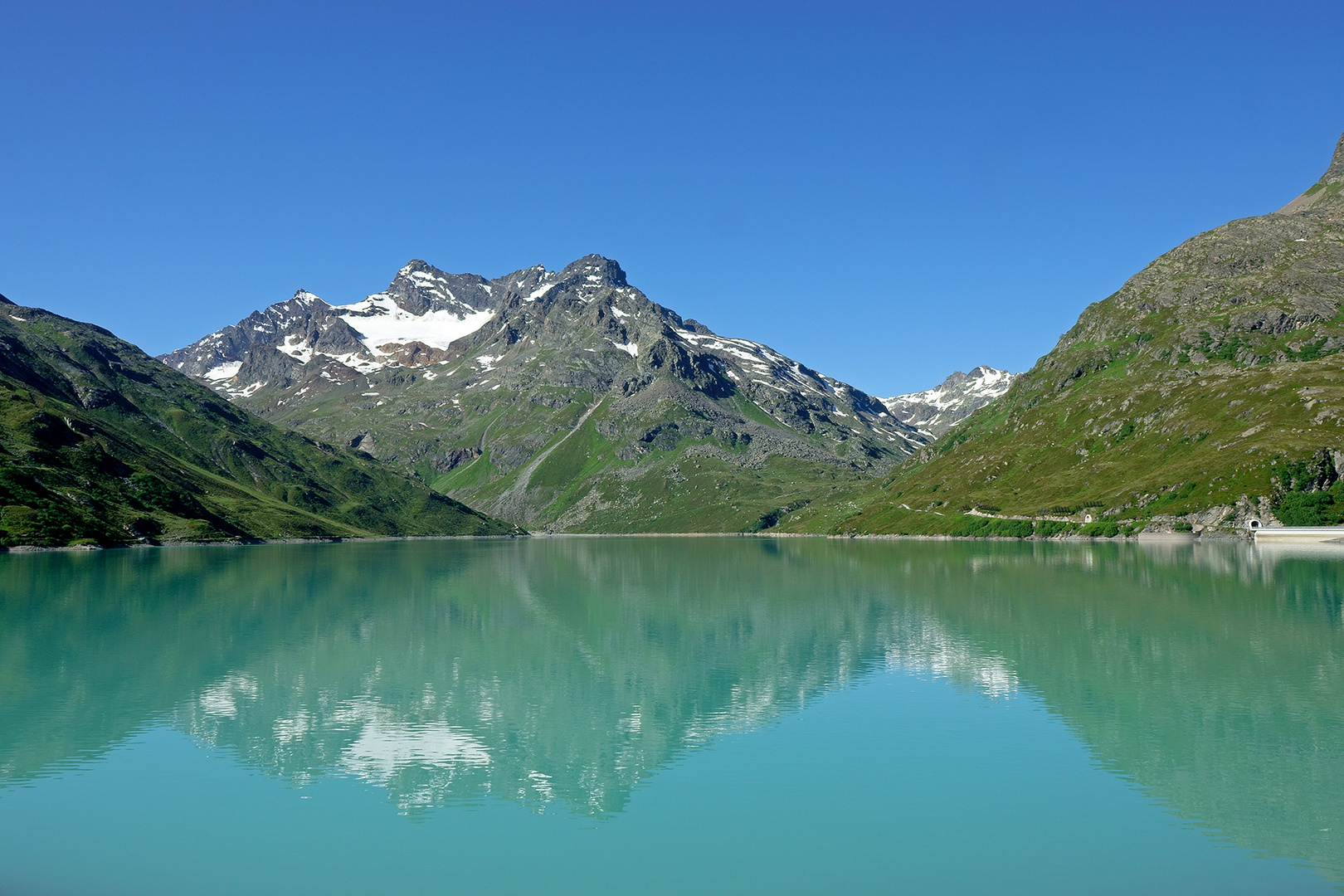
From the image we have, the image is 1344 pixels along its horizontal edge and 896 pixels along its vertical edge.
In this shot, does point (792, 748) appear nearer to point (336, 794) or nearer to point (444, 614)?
point (336, 794)

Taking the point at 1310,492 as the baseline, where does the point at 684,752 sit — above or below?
below

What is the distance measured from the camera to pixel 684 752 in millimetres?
38156

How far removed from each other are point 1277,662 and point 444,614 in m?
72.7

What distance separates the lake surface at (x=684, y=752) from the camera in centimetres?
2516

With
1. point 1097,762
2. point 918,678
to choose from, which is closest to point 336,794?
point 1097,762

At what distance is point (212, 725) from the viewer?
4300 cm

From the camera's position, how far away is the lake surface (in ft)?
82.5

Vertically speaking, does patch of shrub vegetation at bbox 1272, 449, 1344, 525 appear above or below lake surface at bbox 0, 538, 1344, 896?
above

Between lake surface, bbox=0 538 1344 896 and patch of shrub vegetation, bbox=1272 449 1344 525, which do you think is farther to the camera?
patch of shrub vegetation, bbox=1272 449 1344 525

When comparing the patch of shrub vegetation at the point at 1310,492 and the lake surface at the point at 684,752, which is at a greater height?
the patch of shrub vegetation at the point at 1310,492

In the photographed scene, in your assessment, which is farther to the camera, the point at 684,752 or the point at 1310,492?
the point at 1310,492

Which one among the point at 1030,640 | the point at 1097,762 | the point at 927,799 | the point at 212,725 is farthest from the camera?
the point at 1030,640

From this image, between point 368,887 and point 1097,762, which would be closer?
point 368,887

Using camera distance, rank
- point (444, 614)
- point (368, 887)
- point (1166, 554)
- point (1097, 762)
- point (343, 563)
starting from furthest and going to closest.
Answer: point (343, 563) < point (1166, 554) < point (444, 614) < point (1097, 762) < point (368, 887)
